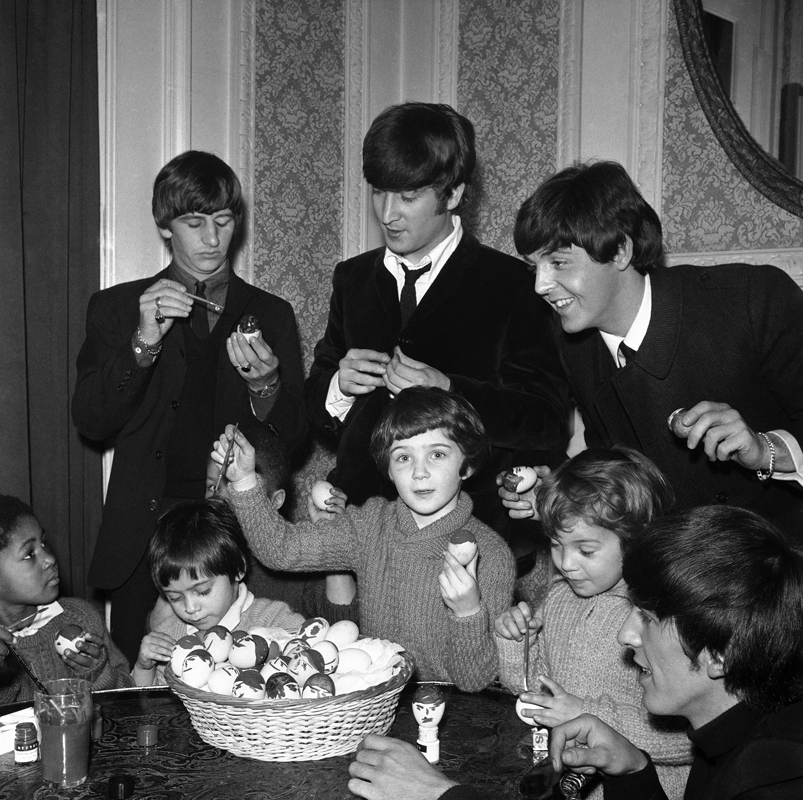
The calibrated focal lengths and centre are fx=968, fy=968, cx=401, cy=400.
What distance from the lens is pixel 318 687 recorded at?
139 centimetres

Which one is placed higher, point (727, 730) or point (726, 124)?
point (726, 124)

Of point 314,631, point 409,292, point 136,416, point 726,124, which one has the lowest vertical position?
point 314,631

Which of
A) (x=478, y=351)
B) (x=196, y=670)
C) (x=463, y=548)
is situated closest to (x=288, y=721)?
(x=196, y=670)

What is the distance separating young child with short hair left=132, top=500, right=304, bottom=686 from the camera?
2061mm

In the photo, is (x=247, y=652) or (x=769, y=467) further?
(x=769, y=467)

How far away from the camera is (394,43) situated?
349 cm

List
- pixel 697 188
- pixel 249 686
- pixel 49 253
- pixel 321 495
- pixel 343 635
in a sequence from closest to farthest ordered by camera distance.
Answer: pixel 249 686 < pixel 343 635 < pixel 321 495 < pixel 49 253 < pixel 697 188

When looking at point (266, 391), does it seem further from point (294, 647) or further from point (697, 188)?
point (697, 188)

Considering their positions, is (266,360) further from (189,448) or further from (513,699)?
(513,699)

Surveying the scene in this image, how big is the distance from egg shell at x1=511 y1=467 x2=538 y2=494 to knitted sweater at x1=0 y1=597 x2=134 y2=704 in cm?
94

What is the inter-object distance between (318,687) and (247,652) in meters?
0.19

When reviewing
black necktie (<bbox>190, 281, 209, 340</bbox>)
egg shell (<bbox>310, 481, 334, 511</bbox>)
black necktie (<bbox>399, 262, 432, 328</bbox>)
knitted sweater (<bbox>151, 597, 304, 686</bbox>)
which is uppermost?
black necktie (<bbox>399, 262, 432, 328</bbox>)

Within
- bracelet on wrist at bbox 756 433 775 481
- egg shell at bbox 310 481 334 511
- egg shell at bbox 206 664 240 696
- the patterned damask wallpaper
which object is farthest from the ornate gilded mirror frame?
egg shell at bbox 206 664 240 696

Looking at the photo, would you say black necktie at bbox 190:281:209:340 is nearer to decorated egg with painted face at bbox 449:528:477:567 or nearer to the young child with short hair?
the young child with short hair
